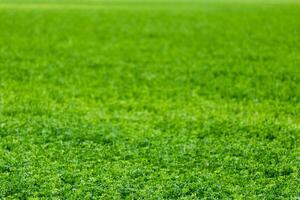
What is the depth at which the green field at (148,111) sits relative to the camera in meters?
3.50

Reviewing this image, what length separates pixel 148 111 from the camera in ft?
15.8

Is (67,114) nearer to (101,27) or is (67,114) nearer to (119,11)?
(101,27)

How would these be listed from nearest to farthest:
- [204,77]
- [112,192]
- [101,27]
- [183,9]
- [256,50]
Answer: [112,192] < [204,77] < [256,50] < [101,27] < [183,9]

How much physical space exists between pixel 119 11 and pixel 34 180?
24.7 feet

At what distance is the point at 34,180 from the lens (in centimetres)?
346

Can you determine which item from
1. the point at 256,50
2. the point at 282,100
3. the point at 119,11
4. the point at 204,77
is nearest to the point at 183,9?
the point at 119,11

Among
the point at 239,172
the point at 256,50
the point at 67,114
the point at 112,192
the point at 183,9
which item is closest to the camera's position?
the point at 112,192

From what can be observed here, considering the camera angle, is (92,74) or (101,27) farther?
(101,27)

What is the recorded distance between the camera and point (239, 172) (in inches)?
144

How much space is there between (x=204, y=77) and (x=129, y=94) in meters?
0.94

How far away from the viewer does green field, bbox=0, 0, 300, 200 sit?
3502 millimetres

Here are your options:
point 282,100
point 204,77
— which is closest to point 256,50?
point 204,77

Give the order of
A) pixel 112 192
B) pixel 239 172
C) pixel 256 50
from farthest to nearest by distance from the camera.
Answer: pixel 256 50
pixel 239 172
pixel 112 192

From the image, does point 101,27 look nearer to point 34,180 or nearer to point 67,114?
point 67,114
